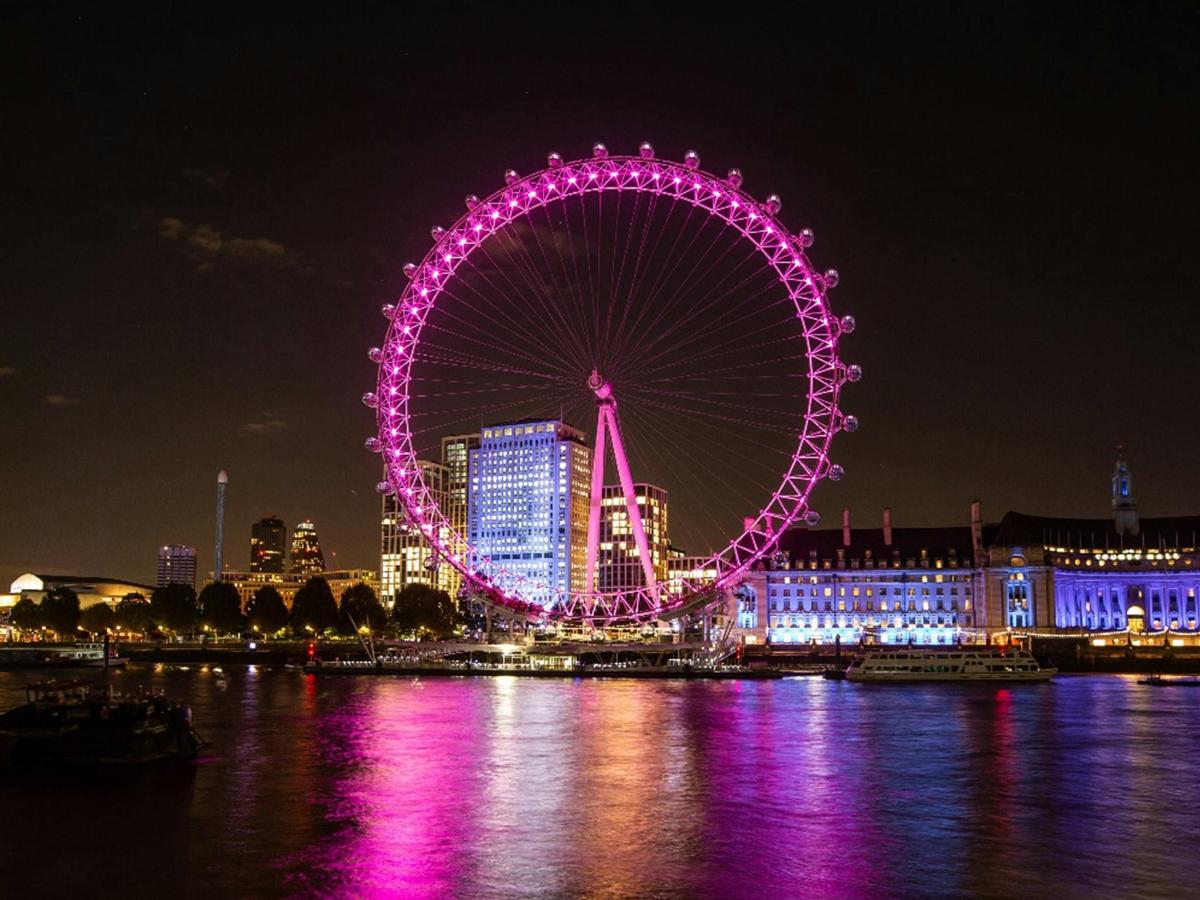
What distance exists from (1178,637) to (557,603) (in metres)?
81.7

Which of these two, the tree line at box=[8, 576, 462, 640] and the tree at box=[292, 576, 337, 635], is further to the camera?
the tree line at box=[8, 576, 462, 640]

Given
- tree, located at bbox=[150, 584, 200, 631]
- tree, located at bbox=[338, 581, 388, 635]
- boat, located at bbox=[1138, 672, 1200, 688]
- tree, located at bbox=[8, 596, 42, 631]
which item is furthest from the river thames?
tree, located at bbox=[8, 596, 42, 631]

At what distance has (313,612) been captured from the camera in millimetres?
148375

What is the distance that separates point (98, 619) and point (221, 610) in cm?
2930

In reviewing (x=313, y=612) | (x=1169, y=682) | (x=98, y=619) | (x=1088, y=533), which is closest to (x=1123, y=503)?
(x=1088, y=533)

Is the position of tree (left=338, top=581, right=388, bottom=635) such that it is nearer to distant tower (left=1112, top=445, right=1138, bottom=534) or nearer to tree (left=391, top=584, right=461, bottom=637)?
tree (left=391, top=584, right=461, bottom=637)

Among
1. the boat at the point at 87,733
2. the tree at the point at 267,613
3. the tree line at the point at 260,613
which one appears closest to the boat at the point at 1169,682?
the boat at the point at 87,733

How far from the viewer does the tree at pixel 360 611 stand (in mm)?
153750

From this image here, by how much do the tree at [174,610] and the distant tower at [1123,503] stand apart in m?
118

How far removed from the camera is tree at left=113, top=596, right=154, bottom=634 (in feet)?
518

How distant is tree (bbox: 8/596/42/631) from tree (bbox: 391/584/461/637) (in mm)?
46137

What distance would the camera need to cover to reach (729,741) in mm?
46375

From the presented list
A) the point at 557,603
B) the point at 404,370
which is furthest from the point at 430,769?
the point at 557,603

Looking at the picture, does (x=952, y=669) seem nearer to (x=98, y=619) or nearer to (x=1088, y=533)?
(x=1088, y=533)
